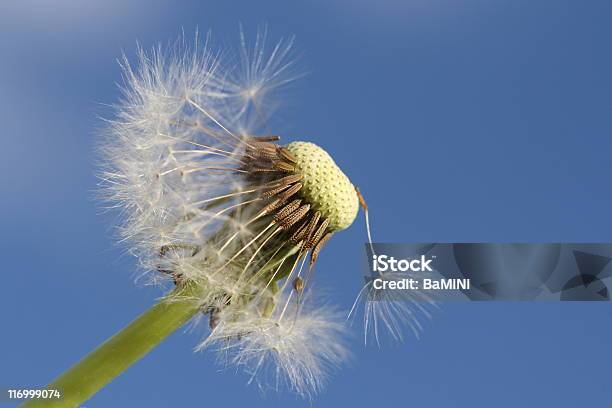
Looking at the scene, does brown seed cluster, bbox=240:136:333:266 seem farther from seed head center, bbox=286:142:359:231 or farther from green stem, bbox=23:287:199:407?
green stem, bbox=23:287:199:407

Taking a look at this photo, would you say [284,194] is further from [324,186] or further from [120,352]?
[120,352]

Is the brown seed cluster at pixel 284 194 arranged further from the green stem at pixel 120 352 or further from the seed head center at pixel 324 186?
the green stem at pixel 120 352

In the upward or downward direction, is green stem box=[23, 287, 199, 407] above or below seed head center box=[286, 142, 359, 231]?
below

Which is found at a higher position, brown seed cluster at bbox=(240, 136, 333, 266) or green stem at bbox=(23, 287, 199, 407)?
brown seed cluster at bbox=(240, 136, 333, 266)

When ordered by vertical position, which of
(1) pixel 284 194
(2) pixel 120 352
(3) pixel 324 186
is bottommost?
(2) pixel 120 352

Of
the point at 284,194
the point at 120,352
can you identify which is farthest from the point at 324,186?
the point at 120,352

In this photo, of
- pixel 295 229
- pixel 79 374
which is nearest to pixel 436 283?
pixel 295 229

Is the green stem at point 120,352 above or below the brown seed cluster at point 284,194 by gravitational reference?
below

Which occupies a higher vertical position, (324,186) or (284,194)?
(324,186)

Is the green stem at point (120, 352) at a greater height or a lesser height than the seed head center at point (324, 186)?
lesser
